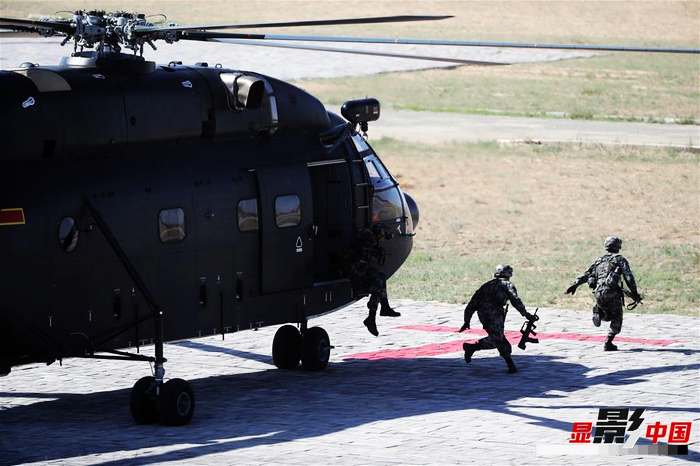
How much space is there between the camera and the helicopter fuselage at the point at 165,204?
14.3 meters

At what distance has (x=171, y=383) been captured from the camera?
14594 mm

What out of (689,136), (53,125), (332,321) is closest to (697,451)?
(53,125)

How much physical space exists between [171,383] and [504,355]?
16.4 ft

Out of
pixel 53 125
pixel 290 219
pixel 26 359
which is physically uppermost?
pixel 53 125

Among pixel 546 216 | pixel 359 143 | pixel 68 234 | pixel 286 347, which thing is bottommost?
pixel 286 347

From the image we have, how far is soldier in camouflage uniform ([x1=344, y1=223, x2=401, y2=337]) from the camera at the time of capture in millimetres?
17562

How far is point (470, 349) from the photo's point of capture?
17.6 m

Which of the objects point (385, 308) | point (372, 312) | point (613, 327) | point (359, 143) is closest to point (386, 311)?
point (385, 308)

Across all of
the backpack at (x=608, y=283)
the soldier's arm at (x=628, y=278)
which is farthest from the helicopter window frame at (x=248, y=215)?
the soldier's arm at (x=628, y=278)

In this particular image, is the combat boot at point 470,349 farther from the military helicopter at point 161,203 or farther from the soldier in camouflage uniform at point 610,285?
the soldier in camouflage uniform at point 610,285

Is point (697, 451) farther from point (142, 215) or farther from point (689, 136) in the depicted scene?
point (689, 136)

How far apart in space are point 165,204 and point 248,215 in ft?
4.61

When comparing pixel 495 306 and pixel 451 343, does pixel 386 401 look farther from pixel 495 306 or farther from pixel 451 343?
pixel 451 343

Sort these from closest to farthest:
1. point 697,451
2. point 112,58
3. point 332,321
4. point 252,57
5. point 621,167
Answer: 1. point 697,451
2. point 112,58
3. point 332,321
4. point 621,167
5. point 252,57
